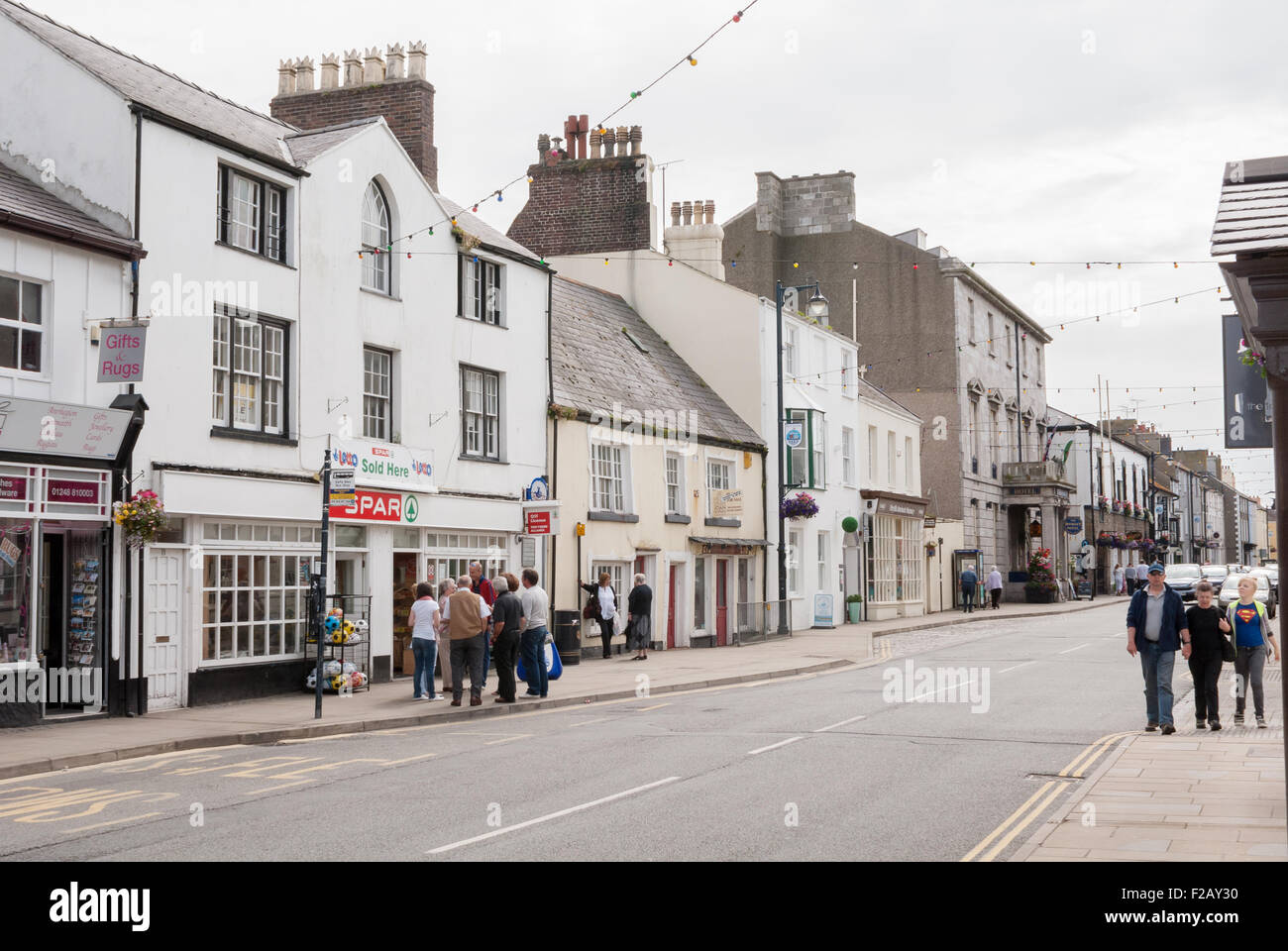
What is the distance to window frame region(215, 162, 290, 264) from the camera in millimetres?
18156

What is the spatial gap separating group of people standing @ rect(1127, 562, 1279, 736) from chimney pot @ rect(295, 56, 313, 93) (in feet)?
61.3

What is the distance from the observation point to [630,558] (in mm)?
28344

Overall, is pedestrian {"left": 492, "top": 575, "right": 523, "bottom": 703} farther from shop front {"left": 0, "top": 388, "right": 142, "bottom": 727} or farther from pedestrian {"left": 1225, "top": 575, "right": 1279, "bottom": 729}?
pedestrian {"left": 1225, "top": 575, "right": 1279, "bottom": 729}

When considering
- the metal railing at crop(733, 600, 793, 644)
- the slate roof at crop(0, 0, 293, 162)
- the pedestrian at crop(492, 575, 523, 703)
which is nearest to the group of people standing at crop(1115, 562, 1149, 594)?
the metal railing at crop(733, 600, 793, 644)

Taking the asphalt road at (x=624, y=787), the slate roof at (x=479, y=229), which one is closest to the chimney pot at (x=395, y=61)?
the slate roof at (x=479, y=229)

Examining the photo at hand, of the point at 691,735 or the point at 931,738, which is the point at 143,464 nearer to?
the point at 691,735

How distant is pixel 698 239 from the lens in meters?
38.8

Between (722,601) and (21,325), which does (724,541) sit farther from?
(21,325)

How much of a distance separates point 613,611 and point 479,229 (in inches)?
320

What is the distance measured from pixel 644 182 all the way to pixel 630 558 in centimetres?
1205

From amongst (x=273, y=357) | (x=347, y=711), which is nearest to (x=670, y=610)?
(x=273, y=357)

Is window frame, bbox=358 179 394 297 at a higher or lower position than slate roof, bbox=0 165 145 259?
higher
